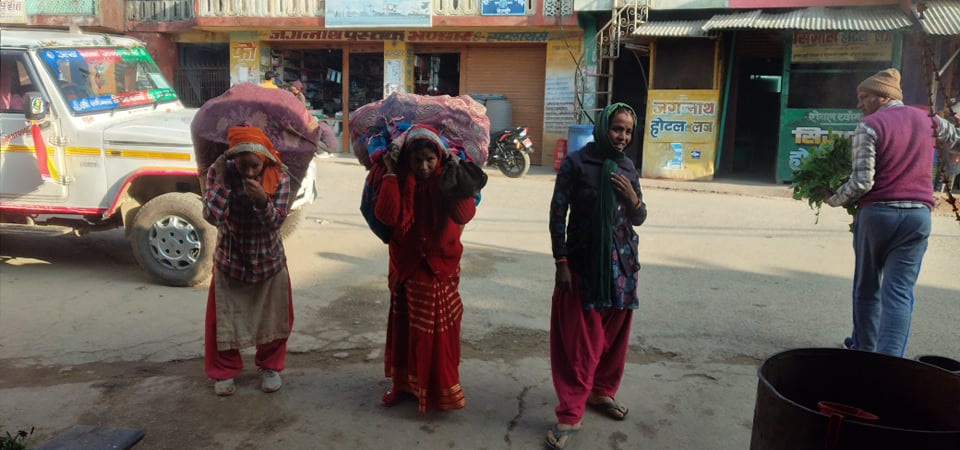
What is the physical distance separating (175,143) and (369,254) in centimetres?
211

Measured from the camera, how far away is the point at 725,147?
15.7m

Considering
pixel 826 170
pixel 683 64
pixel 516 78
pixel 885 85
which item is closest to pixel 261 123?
pixel 826 170

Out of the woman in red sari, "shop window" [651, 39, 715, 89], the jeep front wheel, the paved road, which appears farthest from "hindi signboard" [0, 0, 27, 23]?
the woman in red sari

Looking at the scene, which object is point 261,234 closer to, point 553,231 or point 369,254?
point 553,231

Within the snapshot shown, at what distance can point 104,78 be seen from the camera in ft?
21.2

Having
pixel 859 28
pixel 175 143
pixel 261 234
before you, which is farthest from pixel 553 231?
pixel 859 28

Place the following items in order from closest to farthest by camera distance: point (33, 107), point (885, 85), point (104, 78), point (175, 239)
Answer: point (885, 85)
point (33, 107)
point (175, 239)
point (104, 78)

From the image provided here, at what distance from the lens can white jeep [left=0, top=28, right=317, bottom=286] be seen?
5855 mm

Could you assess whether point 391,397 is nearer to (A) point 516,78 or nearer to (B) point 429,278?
(B) point 429,278

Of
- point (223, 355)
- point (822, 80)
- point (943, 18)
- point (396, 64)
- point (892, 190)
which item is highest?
point (943, 18)

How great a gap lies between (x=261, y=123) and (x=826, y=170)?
11.5 feet

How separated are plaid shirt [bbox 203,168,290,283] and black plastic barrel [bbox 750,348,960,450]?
2.43 metres

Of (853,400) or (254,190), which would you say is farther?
(254,190)

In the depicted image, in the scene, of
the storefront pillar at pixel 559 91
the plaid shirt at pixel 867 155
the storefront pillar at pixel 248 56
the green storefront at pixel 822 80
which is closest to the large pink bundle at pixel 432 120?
the plaid shirt at pixel 867 155
